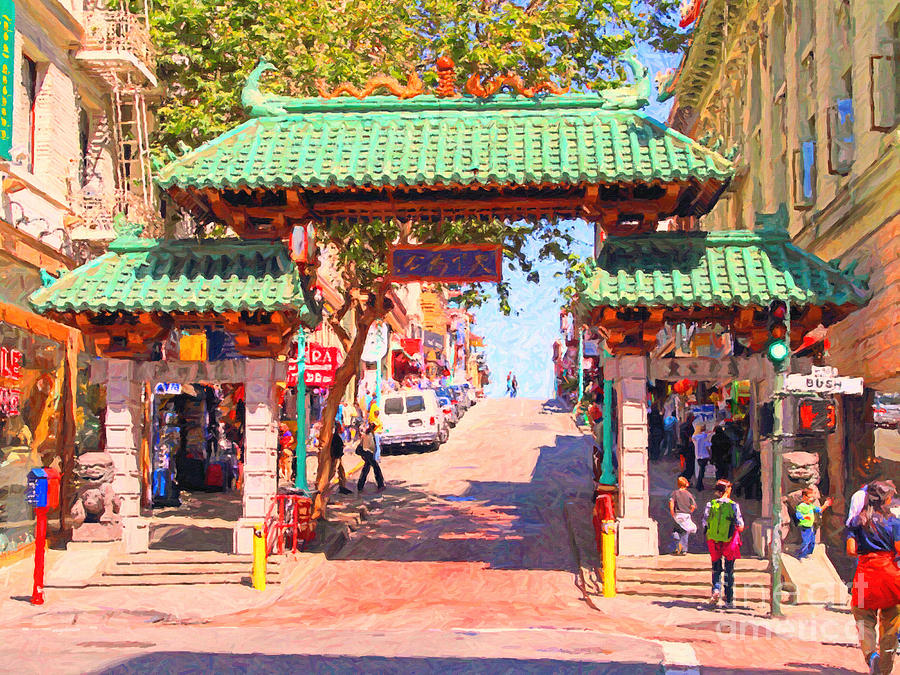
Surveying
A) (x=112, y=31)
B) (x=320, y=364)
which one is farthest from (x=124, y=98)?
(x=320, y=364)

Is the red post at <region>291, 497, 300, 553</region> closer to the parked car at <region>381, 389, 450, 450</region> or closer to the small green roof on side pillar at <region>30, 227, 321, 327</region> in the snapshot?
the small green roof on side pillar at <region>30, 227, 321, 327</region>

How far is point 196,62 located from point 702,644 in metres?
17.3

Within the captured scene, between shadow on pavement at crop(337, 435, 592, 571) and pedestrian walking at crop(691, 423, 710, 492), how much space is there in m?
2.89

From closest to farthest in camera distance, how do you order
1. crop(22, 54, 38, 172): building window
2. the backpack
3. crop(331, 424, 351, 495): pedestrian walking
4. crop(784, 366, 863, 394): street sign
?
Result: crop(784, 366, 863, 394): street sign → the backpack → crop(22, 54, 38, 172): building window → crop(331, 424, 351, 495): pedestrian walking

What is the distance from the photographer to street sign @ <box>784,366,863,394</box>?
12.6 m

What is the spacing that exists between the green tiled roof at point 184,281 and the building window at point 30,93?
14.1 ft

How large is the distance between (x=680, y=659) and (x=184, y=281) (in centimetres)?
869

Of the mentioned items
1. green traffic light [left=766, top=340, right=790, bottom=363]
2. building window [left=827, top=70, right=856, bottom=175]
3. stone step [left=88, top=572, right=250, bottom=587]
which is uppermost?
building window [left=827, top=70, right=856, bottom=175]

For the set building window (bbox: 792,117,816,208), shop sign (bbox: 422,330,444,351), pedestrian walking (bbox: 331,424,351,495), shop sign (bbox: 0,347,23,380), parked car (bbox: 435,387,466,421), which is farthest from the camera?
shop sign (bbox: 422,330,444,351)

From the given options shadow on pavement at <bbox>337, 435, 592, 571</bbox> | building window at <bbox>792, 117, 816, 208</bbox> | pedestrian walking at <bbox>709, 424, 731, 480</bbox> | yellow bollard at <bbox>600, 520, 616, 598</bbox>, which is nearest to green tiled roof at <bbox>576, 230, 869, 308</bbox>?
yellow bollard at <bbox>600, 520, 616, 598</bbox>

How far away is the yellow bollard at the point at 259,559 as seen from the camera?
46.4 ft

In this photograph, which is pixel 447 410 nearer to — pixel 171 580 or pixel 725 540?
pixel 171 580

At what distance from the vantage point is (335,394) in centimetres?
2014

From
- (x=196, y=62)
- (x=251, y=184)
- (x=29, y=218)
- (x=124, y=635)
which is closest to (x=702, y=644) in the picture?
(x=124, y=635)
